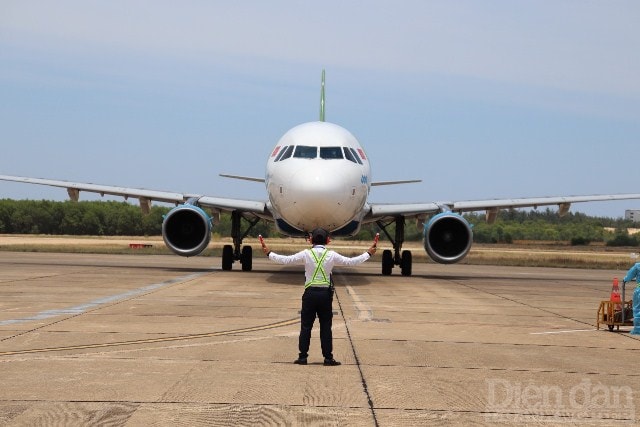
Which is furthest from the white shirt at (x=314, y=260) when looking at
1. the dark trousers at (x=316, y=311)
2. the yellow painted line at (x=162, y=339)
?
the yellow painted line at (x=162, y=339)

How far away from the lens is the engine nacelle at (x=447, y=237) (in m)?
24.2

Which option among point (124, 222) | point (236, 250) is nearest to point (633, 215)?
point (236, 250)

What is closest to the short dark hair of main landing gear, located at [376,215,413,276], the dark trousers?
the dark trousers

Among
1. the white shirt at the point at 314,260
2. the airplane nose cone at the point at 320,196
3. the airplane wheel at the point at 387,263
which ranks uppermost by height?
the airplane nose cone at the point at 320,196

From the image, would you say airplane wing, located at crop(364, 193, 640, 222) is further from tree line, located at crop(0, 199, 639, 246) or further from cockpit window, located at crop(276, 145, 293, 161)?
tree line, located at crop(0, 199, 639, 246)

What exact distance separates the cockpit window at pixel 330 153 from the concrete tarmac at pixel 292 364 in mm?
4532

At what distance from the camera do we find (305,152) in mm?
20594

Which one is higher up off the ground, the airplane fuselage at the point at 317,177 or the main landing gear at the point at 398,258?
the airplane fuselage at the point at 317,177

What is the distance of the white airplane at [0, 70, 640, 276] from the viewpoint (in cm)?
1964

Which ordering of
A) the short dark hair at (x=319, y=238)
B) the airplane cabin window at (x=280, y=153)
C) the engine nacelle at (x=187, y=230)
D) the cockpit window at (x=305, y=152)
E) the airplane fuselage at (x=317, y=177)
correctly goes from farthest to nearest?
1. the engine nacelle at (x=187, y=230)
2. the airplane cabin window at (x=280, y=153)
3. the cockpit window at (x=305, y=152)
4. the airplane fuselage at (x=317, y=177)
5. the short dark hair at (x=319, y=238)

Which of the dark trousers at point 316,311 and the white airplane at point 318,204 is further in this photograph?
the white airplane at point 318,204

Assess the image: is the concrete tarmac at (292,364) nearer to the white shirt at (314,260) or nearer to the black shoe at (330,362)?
the black shoe at (330,362)

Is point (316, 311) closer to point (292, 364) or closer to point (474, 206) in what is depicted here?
point (292, 364)

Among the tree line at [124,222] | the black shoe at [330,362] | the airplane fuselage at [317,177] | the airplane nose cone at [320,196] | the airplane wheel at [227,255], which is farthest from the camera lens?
the tree line at [124,222]
